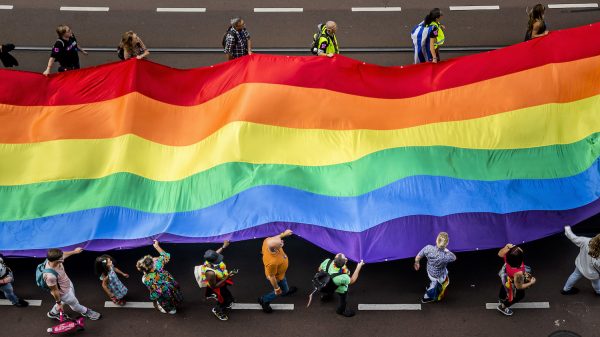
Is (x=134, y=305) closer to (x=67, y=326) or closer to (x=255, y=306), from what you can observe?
(x=67, y=326)

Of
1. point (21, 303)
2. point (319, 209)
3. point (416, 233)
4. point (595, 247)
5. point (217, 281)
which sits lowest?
point (21, 303)

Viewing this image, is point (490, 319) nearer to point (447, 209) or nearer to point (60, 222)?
point (447, 209)

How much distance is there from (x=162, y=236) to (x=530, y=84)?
6.03m

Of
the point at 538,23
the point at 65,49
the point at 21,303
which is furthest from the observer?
the point at 65,49

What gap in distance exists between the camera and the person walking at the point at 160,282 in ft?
28.0

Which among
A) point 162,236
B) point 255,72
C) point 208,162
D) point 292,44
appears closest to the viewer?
point 162,236

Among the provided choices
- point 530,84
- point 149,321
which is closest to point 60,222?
→ point 149,321

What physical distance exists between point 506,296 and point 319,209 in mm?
2888

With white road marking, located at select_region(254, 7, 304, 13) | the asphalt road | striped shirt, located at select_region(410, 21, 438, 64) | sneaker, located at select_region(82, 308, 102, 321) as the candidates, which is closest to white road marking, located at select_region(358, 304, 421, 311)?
the asphalt road

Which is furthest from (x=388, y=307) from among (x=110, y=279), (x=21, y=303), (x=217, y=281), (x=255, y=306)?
(x=21, y=303)

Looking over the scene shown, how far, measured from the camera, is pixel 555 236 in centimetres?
995

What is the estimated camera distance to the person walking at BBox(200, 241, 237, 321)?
8375mm

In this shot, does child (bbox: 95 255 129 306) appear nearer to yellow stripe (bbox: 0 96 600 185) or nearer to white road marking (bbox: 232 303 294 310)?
yellow stripe (bbox: 0 96 600 185)

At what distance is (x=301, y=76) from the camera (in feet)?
33.4
